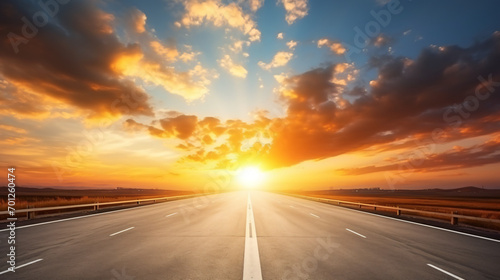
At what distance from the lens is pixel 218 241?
30.1 feet

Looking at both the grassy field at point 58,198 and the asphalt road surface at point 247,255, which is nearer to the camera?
the asphalt road surface at point 247,255

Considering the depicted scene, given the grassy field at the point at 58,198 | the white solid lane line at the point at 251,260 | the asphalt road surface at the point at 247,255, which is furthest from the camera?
the grassy field at the point at 58,198

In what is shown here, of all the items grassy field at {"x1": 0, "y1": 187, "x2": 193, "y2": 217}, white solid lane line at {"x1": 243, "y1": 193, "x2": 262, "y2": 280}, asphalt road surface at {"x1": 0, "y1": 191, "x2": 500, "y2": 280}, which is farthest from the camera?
grassy field at {"x1": 0, "y1": 187, "x2": 193, "y2": 217}

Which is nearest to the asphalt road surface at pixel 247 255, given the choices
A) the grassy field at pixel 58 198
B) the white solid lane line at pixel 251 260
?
the white solid lane line at pixel 251 260

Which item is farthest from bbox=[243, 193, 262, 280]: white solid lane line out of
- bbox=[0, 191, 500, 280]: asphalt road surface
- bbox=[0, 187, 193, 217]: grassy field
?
bbox=[0, 187, 193, 217]: grassy field

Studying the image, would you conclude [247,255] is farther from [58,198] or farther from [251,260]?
[58,198]

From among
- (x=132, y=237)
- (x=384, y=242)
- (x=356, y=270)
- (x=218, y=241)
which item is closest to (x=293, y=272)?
(x=356, y=270)

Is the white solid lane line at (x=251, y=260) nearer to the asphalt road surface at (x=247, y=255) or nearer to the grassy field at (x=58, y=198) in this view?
the asphalt road surface at (x=247, y=255)

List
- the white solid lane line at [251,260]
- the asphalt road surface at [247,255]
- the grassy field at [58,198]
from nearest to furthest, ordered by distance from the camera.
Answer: the white solid lane line at [251,260]
the asphalt road surface at [247,255]
the grassy field at [58,198]

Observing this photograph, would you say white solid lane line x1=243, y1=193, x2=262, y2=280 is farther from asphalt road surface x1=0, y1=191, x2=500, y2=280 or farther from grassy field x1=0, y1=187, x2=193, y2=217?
grassy field x1=0, y1=187, x2=193, y2=217

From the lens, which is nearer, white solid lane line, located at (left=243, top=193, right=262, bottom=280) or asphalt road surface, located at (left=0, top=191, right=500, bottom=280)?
white solid lane line, located at (left=243, top=193, right=262, bottom=280)

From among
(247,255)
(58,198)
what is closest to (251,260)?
(247,255)

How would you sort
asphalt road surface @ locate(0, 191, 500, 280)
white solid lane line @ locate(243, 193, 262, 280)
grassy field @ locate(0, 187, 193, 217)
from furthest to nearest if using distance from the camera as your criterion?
grassy field @ locate(0, 187, 193, 217)
asphalt road surface @ locate(0, 191, 500, 280)
white solid lane line @ locate(243, 193, 262, 280)

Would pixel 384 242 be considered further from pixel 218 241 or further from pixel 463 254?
pixel 218 241
